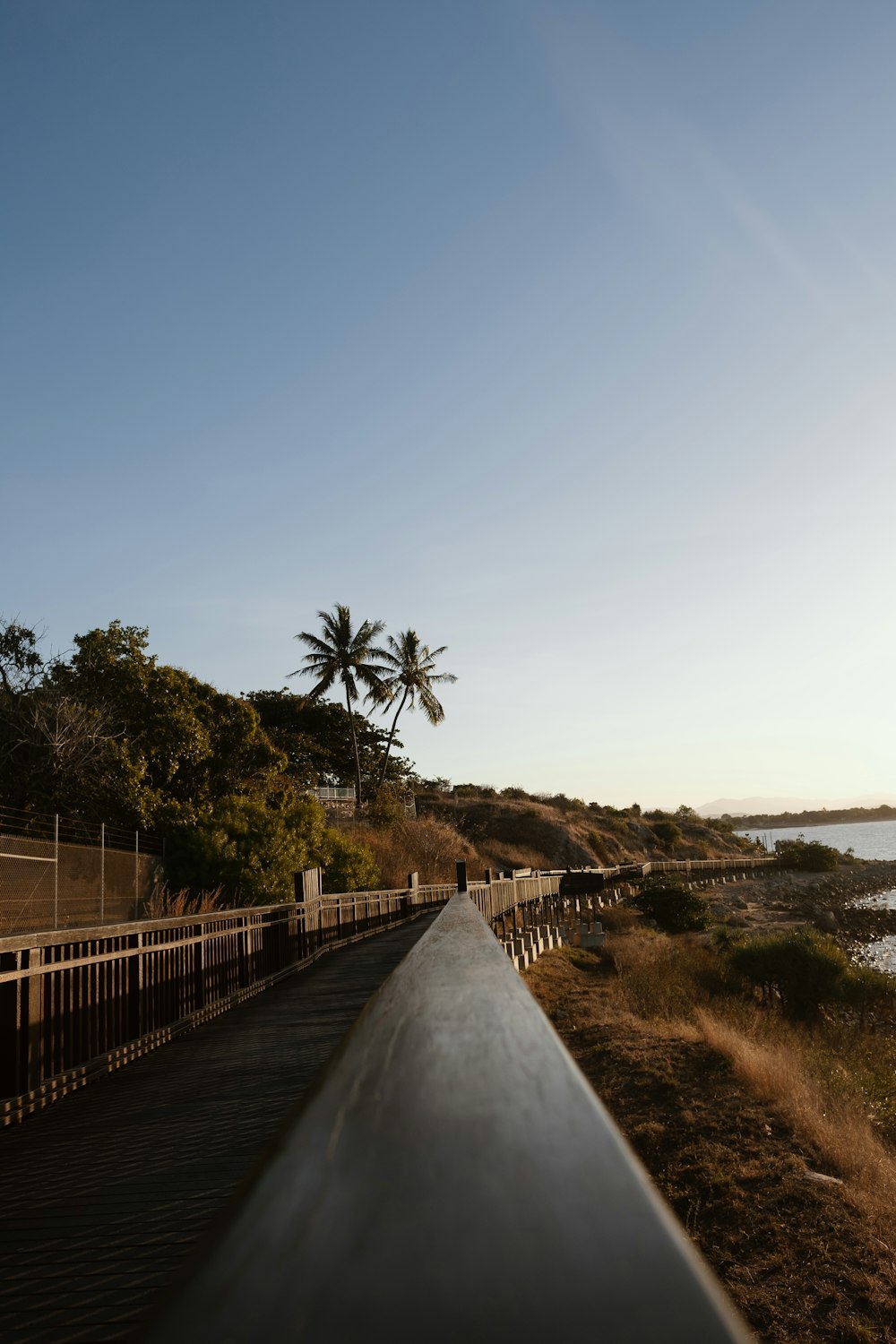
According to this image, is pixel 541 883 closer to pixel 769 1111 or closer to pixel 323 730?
pixel 769 1111

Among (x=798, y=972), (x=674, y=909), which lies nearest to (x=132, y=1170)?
(x=798, y=972)

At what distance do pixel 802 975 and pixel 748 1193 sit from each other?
580 inches

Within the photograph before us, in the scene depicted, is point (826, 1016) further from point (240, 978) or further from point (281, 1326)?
point (281, 1326)

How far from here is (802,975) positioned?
21.2 metres

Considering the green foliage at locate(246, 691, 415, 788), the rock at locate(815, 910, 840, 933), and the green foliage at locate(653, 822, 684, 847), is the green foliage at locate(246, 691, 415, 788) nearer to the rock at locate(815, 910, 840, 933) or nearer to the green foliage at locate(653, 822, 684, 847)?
the rock at locate(815, 910, 840, 933)

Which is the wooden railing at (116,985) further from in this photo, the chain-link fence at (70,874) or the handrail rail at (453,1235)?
the handrail rail at (453,1235)

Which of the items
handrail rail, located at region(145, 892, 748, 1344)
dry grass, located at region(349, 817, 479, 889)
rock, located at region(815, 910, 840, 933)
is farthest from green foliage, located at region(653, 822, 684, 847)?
handrail rail, located at region(145, 892, 748, 1344)

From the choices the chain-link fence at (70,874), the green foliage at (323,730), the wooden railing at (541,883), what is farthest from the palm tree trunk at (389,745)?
the chain-link fence at (70,874)

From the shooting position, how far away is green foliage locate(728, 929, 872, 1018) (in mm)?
20906

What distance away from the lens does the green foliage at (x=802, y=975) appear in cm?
2091

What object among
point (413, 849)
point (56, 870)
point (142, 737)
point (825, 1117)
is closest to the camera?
point (825, 1117)

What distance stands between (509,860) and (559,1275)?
5631cm

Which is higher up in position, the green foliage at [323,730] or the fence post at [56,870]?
the green foliage at [323,730]

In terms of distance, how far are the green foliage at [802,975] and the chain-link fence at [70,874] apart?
47.4ft
